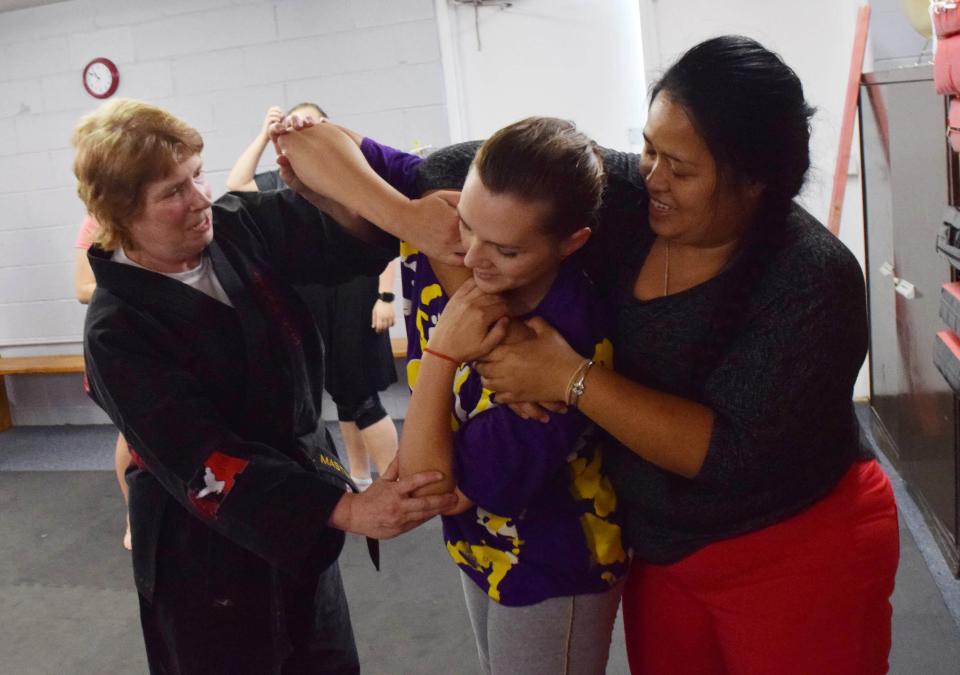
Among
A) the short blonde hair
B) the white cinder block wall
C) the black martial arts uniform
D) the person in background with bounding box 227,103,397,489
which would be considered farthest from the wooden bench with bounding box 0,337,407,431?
the short blonde hair

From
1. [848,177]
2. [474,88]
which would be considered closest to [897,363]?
[848,177]

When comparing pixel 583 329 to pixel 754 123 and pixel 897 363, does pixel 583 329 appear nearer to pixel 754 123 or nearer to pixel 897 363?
pixel 754 123

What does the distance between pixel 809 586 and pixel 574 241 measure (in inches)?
24.4

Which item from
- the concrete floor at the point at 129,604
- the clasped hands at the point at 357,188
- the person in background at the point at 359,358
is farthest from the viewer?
the person in background at the point at 359,358

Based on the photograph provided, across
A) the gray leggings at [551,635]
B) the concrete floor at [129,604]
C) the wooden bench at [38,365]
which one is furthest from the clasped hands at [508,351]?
the wooden bench at [38,365]

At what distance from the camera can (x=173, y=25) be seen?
4.80m

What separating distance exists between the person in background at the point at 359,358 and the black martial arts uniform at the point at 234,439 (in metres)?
1.70

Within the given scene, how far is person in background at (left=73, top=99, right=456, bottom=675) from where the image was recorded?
144 centimetres

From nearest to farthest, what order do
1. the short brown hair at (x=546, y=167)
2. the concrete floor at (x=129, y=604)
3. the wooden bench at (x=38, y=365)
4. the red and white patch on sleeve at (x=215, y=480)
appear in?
1. the short brown hair at (x=546, y=167)
2. the red and white patch on sleeve at (x=215, y=480)
3. the concrete floor at (x=129, y=604)
4. the wooden bench at (x=38, y=365)

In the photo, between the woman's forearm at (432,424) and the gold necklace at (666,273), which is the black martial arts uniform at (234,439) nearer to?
the woman's forearm at (432,424)

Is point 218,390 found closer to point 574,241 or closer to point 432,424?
point 432,424

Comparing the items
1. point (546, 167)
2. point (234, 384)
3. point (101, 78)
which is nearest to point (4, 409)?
point (101, 78)

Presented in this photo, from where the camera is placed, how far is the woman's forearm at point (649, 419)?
1.22 m

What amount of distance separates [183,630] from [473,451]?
0.74m
